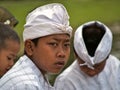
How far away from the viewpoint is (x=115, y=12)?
23422 mm

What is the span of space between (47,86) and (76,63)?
1.61m

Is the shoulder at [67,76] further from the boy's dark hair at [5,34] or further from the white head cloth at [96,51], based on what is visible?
the boy's dark hair at [5,34]

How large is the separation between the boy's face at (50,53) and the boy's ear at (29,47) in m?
0.02

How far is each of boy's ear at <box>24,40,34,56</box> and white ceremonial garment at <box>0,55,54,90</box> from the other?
3.5 inches

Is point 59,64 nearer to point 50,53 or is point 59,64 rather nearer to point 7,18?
point 50,53

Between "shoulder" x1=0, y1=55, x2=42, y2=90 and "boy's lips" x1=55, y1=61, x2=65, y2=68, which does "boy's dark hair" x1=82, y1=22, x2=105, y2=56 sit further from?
"shoulder" x1=0, y1=55, x2=42, y2=90

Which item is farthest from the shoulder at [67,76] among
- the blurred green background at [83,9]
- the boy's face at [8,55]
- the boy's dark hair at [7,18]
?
the blurred green background at [83,9]

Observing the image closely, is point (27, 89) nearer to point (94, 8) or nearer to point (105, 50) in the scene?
point (105, 50)

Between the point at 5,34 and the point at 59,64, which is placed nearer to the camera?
the point at 59,64

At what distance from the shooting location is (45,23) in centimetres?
462

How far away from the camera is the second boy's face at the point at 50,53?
15.1ft

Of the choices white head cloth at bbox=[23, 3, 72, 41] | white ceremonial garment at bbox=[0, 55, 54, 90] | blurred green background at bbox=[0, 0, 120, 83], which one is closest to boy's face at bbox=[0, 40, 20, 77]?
white head cloth at bbox=[23, 3, 72, 41]

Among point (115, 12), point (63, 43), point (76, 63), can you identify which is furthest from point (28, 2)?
point (63, 43)

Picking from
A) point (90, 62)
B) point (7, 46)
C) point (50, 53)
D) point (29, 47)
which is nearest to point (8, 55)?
point (7, 46)
